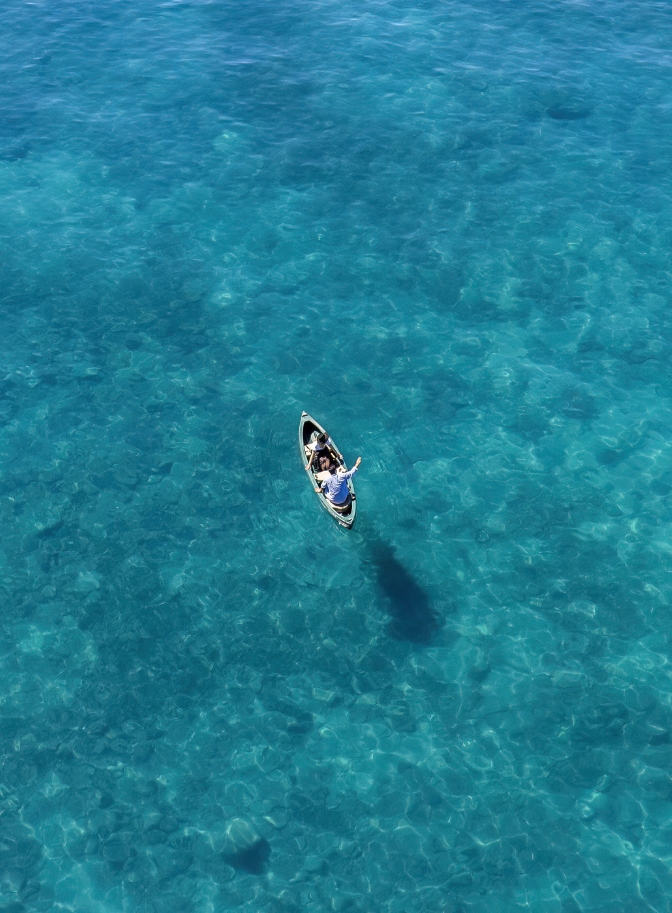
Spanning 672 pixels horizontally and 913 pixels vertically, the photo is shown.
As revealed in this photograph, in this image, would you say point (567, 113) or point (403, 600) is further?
point (567, 113)

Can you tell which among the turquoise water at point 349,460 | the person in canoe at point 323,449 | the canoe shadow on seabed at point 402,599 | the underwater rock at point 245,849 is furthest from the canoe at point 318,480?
the underwater rock at point 245,849

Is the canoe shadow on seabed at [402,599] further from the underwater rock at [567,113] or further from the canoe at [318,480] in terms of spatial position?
the underwater rock at [567,113]

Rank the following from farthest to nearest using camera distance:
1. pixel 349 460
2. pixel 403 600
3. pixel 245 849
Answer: pixel 349 460
pixel 403 600
pixel 245 849

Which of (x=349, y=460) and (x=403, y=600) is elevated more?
(x=349, y=460)

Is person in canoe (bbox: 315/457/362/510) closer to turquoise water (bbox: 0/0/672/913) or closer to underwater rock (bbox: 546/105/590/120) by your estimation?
turquoise water (bbox: 0/0/672/913)

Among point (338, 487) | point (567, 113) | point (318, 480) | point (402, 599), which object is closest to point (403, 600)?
point (402, 599)

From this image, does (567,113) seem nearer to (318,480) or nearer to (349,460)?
(349,460)

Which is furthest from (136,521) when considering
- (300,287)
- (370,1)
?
(370,1)

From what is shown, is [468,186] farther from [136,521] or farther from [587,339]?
[136,521]
